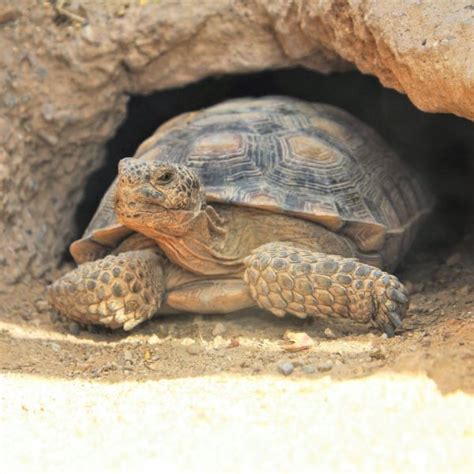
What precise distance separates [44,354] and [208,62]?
7.51 feet

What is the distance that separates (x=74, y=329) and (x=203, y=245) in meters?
0.87

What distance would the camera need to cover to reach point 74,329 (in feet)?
13.6

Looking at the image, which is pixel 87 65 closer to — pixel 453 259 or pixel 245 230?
pixel 245 230

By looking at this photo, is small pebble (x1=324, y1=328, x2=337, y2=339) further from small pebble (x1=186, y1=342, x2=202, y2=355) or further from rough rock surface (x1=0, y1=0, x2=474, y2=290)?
rough rock surface (x1=0, y1=0, x2=474, y2=290)

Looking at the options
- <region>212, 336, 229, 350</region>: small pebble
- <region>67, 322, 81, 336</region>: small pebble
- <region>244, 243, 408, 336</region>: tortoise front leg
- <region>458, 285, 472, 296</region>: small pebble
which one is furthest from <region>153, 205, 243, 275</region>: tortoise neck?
<region>458, 285, 472, 296</region>: small pebble

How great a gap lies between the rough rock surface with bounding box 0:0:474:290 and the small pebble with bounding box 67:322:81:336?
68 cm

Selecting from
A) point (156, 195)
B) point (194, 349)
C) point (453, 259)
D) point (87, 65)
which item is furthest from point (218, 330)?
point (87, 65)

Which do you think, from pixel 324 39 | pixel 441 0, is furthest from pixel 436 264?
pixel 441 0

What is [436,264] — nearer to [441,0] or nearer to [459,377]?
[441,0]

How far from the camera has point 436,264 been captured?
4.88 metres

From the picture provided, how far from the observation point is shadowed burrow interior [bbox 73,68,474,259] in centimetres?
549

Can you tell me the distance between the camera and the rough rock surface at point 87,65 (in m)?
4.65

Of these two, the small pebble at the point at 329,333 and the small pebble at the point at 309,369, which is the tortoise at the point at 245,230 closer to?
the small pebble at the point at 329,333

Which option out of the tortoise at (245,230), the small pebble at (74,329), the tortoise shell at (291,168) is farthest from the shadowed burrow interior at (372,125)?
the small pebble at (74,329)
